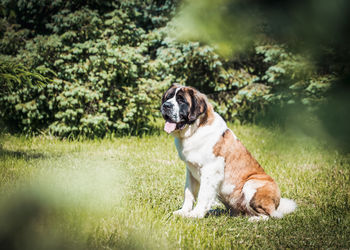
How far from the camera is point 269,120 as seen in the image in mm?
8484

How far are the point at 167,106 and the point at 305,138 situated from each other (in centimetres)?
478

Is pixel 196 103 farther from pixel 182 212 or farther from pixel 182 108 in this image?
pixel 182 212

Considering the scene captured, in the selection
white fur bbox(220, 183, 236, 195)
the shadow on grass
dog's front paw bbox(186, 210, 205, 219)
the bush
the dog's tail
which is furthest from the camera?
the bush

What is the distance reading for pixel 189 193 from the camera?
10.7 feet

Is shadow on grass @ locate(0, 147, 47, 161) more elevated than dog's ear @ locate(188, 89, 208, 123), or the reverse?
dog's ear @ locate(188, 89, 208, 123)

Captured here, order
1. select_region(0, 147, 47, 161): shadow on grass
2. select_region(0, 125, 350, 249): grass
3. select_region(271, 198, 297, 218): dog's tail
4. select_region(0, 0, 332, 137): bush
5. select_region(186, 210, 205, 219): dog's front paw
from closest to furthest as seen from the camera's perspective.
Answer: select_region(0, 125, 350, 249): grass < select_region(186, 210, 205, 219): dog's front paw < select_region(271, 198, 297, 218): dog's tail < select_region(0, 147, 47, 161): shadow on grass < select_region(0, 0, 332, 137): bush

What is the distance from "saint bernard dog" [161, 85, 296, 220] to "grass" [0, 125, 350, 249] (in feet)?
0.51

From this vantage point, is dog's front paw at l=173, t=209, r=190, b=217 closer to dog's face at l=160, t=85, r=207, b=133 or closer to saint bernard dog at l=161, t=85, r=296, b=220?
saint bernard dog at l=161, t=85, r=296, b=220

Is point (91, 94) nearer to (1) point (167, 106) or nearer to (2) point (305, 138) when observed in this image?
(1) point (167, 106)

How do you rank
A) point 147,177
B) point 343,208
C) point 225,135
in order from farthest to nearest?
Result: point 147,177 < point 343,208 < point 225,135

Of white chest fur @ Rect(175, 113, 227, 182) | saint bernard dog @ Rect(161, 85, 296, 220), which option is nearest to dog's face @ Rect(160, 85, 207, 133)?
saint bernard dog @ Rect(161, 85, 296, 220)

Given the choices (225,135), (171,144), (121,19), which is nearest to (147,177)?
(225,135)

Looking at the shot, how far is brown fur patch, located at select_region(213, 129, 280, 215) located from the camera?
10.1ft

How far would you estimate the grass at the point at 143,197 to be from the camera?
0.94 metres
